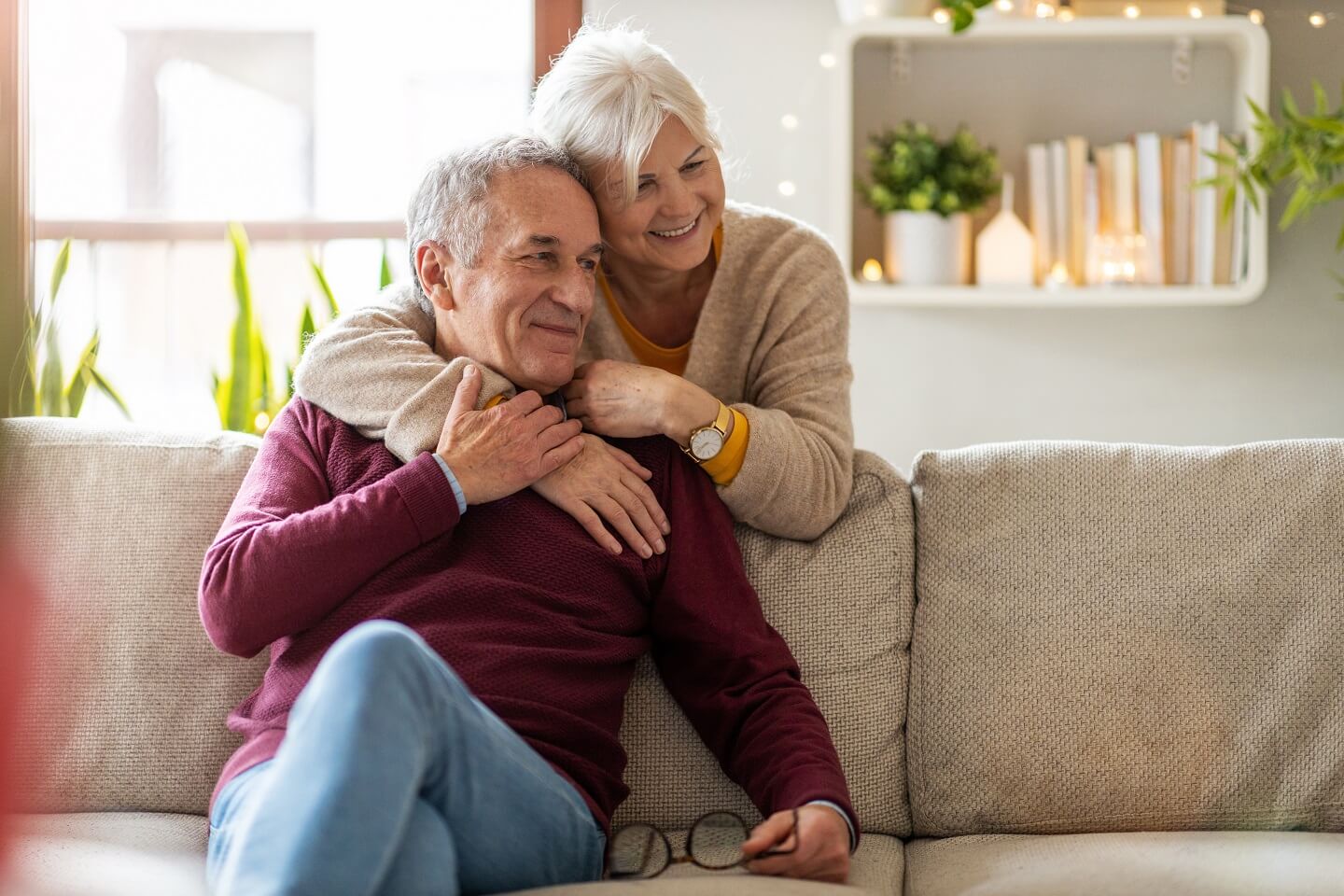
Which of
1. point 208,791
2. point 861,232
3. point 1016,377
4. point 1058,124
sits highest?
point 1058,124

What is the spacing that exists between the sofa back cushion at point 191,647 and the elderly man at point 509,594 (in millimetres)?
103

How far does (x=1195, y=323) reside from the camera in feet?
9.51

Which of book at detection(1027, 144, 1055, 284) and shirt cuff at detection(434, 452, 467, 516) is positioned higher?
book at detection(1027, 144, 1055, 284)

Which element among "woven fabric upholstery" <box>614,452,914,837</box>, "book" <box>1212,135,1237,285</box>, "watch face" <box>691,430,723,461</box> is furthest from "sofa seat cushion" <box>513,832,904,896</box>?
"book" <box>1212,135,1237,285</box>

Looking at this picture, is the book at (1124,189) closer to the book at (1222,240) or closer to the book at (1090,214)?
the book at (1090,214)

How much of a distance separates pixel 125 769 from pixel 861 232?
1.93m

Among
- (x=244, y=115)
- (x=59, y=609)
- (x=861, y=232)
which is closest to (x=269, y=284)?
(x=244, y=115)

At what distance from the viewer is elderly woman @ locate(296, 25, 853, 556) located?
1576 millimetres

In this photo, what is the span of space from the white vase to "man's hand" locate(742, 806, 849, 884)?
5.38 feet

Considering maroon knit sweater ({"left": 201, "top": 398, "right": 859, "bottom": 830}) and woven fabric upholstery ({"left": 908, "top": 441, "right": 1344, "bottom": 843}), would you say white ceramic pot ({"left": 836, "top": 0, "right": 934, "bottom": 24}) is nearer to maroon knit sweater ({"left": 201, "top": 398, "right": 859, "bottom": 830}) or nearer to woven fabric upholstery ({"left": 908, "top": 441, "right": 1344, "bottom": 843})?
woven fabric upholstery ({"left": 908, "top": 441, "right": 1344, "bottom": 843})

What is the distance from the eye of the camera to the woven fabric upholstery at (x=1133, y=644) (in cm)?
159

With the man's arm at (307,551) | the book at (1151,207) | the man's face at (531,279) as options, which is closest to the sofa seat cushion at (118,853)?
the man's arm at (307,551)

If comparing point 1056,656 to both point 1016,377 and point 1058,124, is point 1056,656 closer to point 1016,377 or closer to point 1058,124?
point 1016,377

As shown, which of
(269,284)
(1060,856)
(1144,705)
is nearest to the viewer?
(1060,856)
